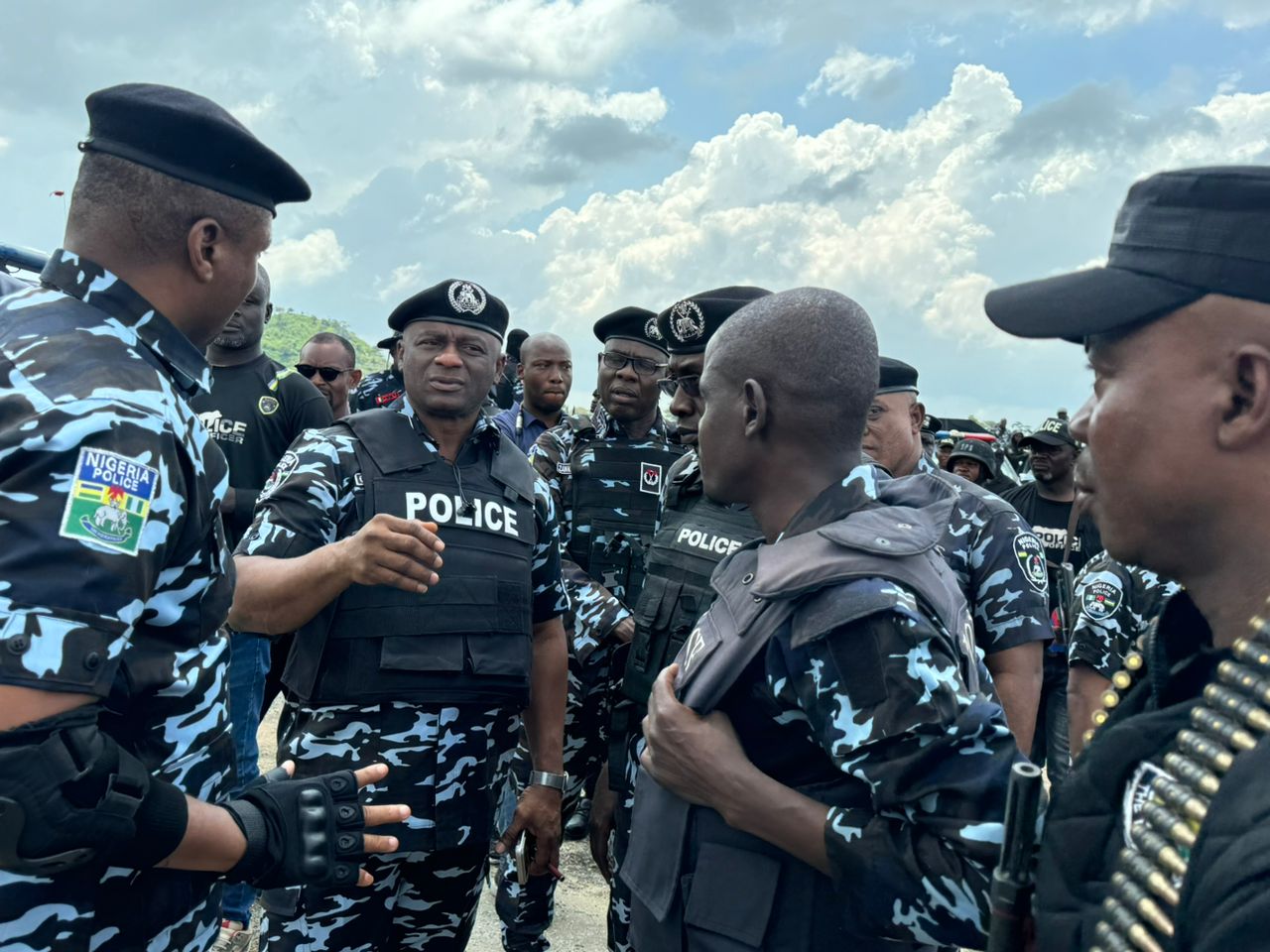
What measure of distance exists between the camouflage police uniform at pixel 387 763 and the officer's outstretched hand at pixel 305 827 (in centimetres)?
97

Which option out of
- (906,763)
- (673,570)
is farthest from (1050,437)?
(906,763)

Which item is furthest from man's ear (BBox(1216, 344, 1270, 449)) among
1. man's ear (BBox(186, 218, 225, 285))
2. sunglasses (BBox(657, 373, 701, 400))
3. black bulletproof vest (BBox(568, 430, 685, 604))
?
black bulletproof vest (BBox(568, 430, 685, 604))

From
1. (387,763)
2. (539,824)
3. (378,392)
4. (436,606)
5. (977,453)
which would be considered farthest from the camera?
(378,392)

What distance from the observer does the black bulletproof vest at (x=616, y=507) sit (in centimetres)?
518

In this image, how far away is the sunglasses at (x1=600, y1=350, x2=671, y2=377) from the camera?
554 centimetres

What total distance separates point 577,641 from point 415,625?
1744 mm

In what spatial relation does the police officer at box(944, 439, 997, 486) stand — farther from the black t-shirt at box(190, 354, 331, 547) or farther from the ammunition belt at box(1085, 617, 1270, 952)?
the ammunition belt at box(1085, 617, 1270, 952)

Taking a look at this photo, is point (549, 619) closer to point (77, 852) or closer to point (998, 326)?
point (77, 852)

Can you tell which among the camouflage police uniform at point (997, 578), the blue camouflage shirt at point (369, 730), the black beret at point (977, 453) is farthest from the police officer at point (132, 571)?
the black beret at point (977, 453)

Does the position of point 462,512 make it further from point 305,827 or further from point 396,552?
point 305,827

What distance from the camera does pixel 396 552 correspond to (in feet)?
8.86

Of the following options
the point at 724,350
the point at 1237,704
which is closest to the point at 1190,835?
the point at 1237,704

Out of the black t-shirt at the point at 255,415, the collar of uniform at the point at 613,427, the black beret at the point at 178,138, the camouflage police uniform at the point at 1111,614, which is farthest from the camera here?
the collar of uniform at the point at 613,427

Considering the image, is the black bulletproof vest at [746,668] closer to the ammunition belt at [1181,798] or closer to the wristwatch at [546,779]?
the ammunition belt at [1181,798]
